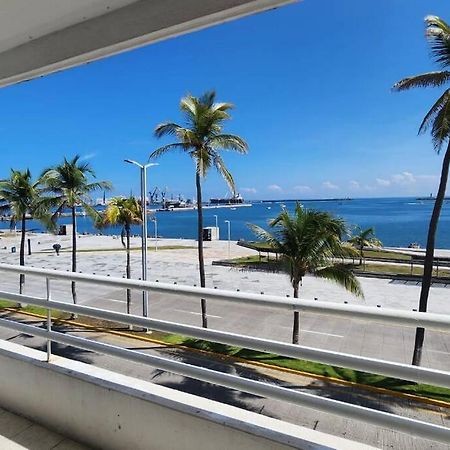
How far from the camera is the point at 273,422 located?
5.56 feet

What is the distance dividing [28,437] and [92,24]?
2.33m

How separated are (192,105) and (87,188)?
7692 millimetres

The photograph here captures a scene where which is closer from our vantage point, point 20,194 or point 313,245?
point 313,245

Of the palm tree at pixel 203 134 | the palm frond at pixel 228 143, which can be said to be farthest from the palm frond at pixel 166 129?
the palm frond at pixel 228 143

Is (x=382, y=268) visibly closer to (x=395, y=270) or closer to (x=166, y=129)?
(x=395, y=270)

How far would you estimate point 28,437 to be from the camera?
85.1 inches

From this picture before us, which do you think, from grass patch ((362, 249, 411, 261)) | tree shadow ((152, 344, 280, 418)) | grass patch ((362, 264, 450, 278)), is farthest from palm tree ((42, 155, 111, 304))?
grass patch ((362, 249, 411, 261))

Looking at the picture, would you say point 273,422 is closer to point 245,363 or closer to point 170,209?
point 245,363

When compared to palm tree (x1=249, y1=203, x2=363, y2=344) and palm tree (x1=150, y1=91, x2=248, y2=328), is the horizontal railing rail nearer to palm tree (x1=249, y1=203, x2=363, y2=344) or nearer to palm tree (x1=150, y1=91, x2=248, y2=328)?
palm tree (x1=249, y1=203, x2=363, y2=344)

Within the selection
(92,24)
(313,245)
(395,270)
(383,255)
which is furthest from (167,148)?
(383,255)

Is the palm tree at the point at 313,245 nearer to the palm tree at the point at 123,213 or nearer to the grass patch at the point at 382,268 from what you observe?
the palm tree at the point at 123,213

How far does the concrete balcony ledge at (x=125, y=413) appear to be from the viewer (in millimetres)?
1649

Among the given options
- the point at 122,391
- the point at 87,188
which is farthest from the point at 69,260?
the point at 122,391

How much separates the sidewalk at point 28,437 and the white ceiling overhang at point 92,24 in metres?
2.20
